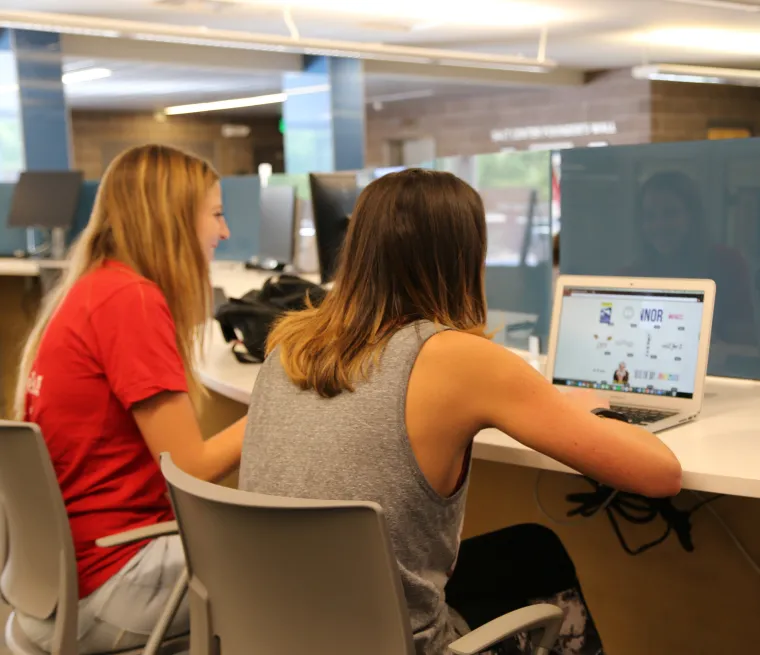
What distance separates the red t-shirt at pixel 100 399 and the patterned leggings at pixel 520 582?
55 centimetres

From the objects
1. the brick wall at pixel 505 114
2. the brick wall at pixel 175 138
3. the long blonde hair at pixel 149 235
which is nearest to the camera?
the long blonde hair at pixel 149 235

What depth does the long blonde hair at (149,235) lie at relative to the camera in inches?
68.2

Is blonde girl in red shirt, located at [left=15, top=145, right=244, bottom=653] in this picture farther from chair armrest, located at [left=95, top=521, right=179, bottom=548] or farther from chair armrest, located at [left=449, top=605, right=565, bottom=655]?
chair armrest, located at [left=449, top=605, right=565, bottom=655]

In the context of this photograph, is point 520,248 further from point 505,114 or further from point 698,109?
point 505,114

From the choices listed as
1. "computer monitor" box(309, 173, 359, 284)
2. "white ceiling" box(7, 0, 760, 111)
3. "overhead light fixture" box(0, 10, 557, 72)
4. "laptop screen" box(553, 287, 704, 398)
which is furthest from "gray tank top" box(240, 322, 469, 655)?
"white ceiling" box(7, 0, 760, 111)

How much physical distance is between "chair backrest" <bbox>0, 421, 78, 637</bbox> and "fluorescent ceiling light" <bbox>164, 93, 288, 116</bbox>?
11.7 metres

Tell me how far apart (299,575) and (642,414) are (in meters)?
0.92

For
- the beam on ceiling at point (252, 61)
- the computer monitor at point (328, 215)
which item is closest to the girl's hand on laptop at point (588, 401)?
the computer monitor at point (328, 215)

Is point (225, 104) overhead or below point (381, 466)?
overhead

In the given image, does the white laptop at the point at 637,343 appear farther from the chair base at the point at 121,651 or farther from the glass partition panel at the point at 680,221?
the chair base at the point at 121,651

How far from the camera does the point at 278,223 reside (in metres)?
4.80

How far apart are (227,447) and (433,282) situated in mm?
524

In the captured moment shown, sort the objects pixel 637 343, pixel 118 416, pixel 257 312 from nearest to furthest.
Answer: pixel 118 416 < pixel 637 343 < pixel 257 312

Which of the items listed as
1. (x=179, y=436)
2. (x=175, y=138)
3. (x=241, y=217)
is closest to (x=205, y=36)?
(x=241, y=217)
